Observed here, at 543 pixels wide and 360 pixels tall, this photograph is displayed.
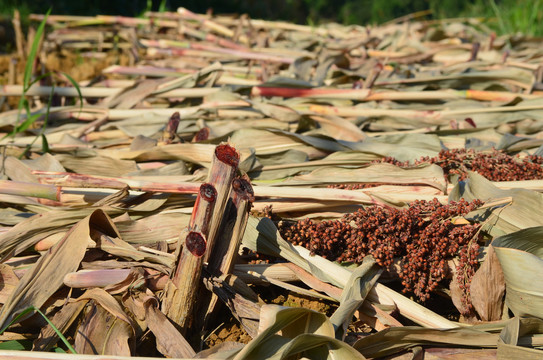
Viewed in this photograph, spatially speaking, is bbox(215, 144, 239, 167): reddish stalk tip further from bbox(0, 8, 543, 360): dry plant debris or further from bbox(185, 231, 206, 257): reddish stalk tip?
bbox(185, 231, 206, 257): reddish stalk tip

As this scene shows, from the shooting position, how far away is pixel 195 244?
136 cm

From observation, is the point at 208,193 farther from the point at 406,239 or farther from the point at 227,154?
the point at 406,239

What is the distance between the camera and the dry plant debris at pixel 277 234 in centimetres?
142

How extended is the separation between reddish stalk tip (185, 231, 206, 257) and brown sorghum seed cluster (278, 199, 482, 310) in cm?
42

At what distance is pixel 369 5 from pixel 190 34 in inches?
406

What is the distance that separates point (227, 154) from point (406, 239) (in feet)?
1.91

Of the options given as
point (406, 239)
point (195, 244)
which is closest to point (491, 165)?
point (406, 239)

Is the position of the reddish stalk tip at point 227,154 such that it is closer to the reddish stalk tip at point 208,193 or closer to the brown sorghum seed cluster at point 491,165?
the reddish stalk tip at point 208,193

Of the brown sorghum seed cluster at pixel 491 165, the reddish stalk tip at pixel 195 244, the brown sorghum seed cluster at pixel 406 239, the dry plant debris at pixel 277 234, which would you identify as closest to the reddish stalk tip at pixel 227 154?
the dry plant debris at pixel 277 234

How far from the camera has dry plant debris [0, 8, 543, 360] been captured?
1418 mm

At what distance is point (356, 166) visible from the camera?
2275 mm

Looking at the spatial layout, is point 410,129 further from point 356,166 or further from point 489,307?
point 489,307

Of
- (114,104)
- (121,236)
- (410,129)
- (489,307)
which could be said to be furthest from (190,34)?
(489,307)

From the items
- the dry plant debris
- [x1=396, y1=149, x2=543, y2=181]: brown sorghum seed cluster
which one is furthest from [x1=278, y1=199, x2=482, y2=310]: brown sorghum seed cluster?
[x1=396, y1=149, x2=543, y2=181]: brown sorghum seed cluster
